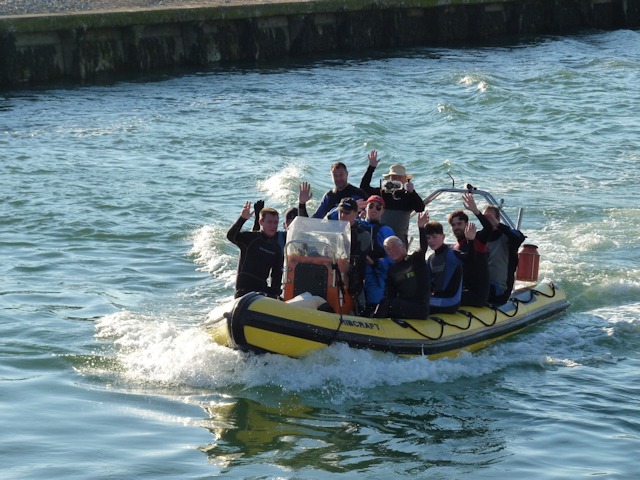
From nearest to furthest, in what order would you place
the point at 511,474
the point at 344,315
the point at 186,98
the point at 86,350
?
the point at 511,474, the point at 344,315, the point at 86,350, the point at 186,98

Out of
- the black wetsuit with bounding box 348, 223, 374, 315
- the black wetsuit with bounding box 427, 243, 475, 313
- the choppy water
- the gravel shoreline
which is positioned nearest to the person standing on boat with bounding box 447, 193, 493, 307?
the black wetsuit with bounding box 427, 243, 475, 313

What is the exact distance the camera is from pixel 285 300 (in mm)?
8984

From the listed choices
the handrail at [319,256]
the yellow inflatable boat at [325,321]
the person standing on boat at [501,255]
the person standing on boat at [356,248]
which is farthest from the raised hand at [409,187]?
the handrail at [319,256]

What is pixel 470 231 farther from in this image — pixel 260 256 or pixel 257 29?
pixel 257 29

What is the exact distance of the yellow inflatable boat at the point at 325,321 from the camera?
8.20m

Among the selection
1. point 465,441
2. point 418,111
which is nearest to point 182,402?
point 465,441

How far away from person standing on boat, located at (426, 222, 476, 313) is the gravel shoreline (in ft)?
61.1

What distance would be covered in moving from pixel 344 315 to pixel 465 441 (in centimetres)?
178

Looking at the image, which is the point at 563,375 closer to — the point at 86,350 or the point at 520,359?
the point at 520,359

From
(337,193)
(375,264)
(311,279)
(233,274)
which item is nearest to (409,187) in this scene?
(337,193)

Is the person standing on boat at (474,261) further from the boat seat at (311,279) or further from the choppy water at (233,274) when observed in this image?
the boat seat at (311,279)

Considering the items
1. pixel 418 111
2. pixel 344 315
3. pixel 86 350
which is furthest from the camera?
pixel 418 111

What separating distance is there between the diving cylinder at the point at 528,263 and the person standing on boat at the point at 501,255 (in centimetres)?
80

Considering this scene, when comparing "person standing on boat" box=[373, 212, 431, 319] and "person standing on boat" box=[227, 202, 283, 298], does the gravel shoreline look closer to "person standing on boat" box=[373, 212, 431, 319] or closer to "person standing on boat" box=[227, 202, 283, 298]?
"person standing on boat" box=[227, 202, 283, 298]
